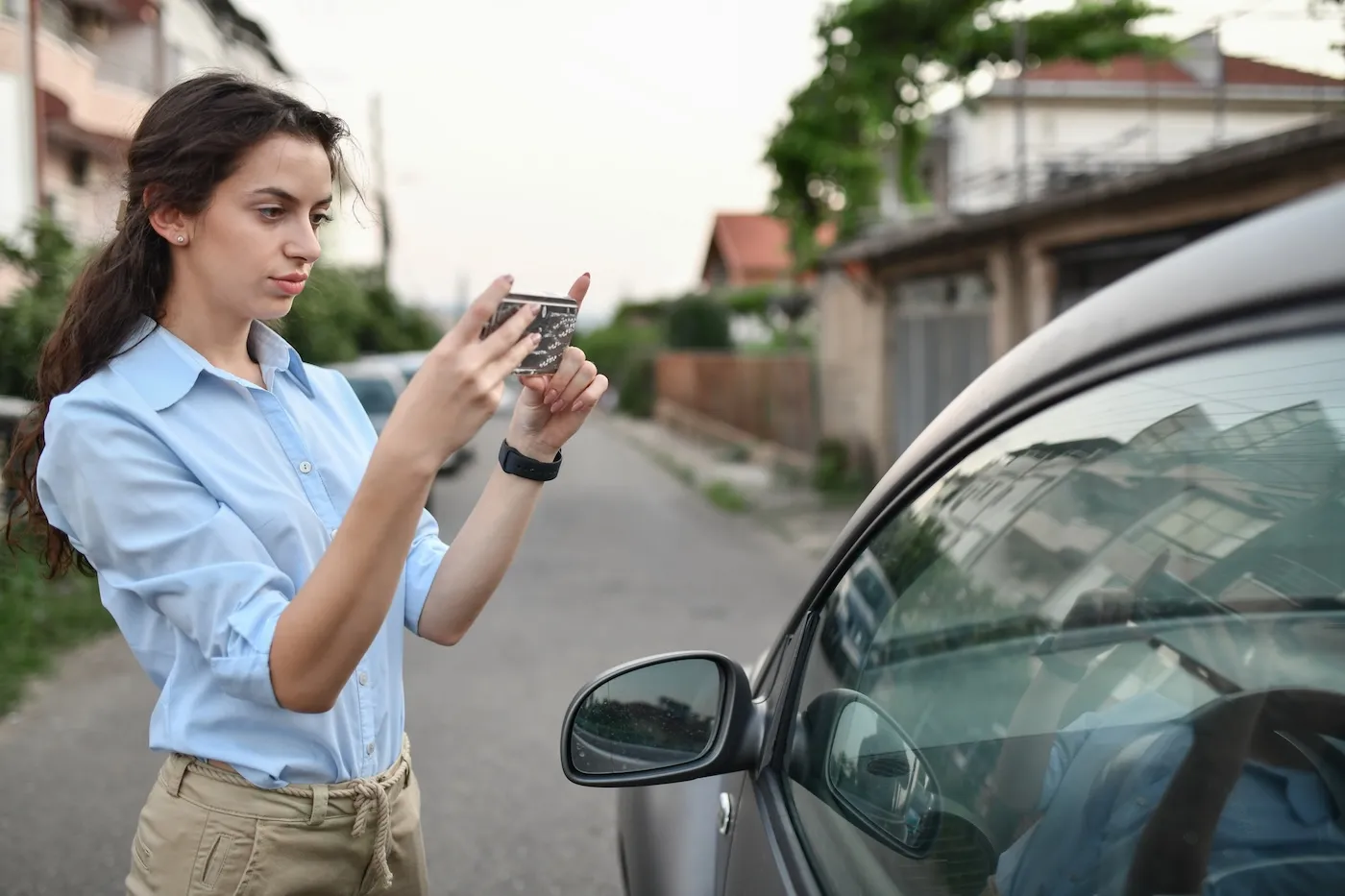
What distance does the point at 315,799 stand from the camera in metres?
1.65

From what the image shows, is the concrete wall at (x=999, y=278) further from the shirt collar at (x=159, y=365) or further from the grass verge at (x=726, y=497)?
the shirt collar at (x=159, y=365)

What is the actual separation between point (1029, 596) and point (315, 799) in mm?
1059

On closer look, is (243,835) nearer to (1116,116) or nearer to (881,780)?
(881,780)

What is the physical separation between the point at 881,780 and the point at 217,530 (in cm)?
91

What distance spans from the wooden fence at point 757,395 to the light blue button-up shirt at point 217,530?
587 inches

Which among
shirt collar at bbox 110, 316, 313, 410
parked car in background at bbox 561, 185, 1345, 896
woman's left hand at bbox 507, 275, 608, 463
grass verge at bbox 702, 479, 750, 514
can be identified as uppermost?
shirt collar at bbox 110, 316, 313, 410

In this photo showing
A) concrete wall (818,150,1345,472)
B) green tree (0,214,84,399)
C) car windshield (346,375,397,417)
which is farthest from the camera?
car windshield (346,375,397,417)

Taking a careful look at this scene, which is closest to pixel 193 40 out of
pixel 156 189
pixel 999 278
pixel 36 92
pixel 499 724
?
pixel 36 92

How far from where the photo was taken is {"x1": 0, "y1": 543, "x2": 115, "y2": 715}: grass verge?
6574 millimetres

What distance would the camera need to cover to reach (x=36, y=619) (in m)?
7.34

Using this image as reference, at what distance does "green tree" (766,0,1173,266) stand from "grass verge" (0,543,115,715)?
41.9 feet

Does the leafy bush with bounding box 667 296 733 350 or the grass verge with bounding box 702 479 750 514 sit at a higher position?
the leafy bush with bounding box 667 296 733 350

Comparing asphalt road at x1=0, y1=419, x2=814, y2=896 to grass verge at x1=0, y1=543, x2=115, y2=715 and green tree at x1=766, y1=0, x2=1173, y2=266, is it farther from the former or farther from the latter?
green tree at x1=766, y1=0, x2=1173, y2=266

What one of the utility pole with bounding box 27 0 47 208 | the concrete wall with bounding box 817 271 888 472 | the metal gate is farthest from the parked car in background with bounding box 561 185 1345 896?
the utility pole with bounding box 27 0 47 208
